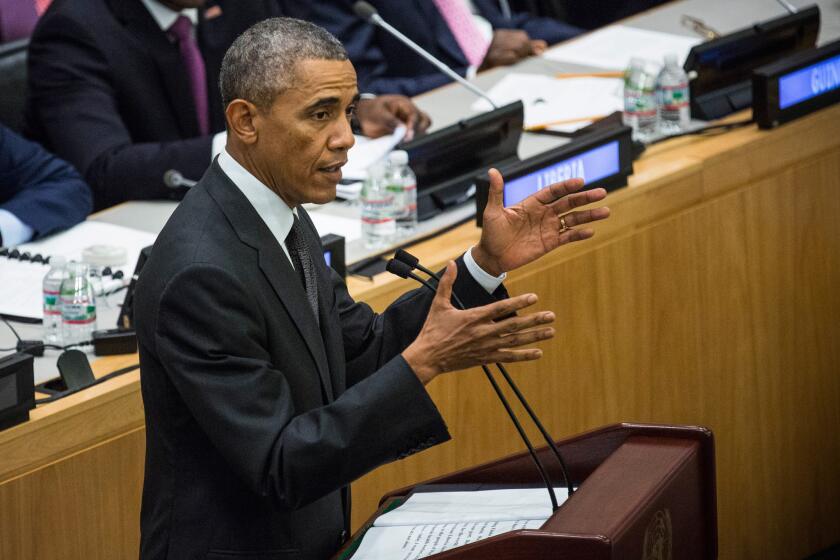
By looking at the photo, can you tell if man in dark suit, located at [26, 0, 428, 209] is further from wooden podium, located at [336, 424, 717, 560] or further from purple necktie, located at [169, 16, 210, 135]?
wooden podium, located at [336, 424, 717, 560]

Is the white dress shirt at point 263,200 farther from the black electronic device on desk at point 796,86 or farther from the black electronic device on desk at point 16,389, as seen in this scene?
the black electronic device on desk at point 796,86

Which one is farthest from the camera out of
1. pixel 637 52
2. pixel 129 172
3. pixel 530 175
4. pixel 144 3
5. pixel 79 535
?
pixel 637 52

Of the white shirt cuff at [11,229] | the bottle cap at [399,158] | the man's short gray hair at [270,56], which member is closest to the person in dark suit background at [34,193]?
the white shirt cuff at [11,229]

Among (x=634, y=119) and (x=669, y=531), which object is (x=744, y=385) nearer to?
(x=634, y=119)

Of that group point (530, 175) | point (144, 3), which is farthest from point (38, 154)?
point (530, 175)

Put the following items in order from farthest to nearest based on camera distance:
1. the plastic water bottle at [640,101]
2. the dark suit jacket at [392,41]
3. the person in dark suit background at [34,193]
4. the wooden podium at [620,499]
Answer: the dark suit jacket at [392,41]
the plastic water bottle at [640,101]
the person in dark suit background at [34,193]
the wooden podium at [620,499]

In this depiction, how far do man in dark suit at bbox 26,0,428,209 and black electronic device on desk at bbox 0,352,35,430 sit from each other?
4.29 feet

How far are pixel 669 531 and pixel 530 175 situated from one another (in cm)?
125

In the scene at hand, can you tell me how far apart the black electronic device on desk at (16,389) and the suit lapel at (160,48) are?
5.66 feet

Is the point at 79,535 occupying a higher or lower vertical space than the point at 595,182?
lower

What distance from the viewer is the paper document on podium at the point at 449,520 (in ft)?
5.01

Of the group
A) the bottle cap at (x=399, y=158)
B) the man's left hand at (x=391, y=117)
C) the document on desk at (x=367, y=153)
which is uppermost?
the bottle cap at (x=399, y=158)

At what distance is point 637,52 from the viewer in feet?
13.4

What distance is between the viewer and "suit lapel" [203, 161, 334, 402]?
157 cm
